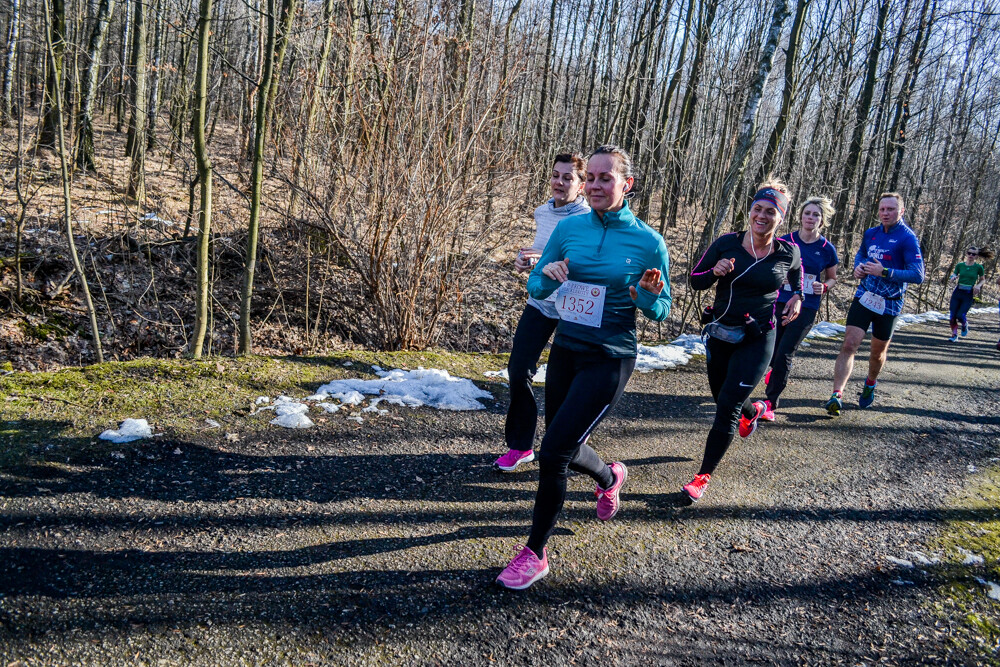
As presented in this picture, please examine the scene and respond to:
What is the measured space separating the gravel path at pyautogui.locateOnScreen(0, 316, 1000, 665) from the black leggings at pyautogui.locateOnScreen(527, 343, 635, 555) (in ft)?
1.19

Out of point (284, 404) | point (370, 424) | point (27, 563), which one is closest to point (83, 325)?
point (284, 404)

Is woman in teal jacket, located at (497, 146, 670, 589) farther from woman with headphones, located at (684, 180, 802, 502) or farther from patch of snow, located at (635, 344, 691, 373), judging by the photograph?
patch of snow, located at (635, 344, 691, 373)

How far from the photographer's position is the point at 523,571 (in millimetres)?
2896

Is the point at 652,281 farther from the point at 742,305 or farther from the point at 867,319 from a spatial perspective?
the point at 867,319

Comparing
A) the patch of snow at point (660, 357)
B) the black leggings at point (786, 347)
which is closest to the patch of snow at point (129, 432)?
the patch of snow at point (660, 357)

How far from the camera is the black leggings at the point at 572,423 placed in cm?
285

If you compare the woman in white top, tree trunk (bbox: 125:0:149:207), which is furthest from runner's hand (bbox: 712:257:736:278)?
tree trunk (bbox: 125:0:149:207)

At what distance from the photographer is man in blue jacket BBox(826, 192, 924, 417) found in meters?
5.75

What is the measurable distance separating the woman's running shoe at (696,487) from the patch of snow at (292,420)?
265 cm

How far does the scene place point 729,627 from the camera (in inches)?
112

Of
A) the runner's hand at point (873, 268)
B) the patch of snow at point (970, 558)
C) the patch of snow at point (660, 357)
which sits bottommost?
the patch of snow at point (970, 558)

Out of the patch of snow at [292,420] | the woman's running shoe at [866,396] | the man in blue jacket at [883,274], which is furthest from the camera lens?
the woman's running shoe at [866,396]

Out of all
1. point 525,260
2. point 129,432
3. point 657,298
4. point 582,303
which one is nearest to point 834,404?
point 525,260

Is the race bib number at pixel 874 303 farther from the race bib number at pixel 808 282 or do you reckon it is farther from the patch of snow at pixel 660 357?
the patch of snow at pixel 660 357
